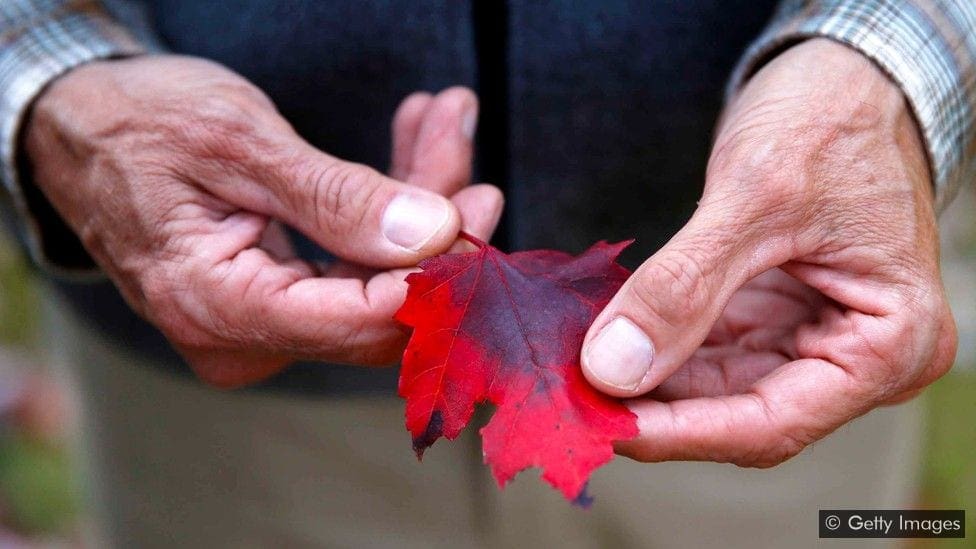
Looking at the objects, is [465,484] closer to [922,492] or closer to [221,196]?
[221,196]

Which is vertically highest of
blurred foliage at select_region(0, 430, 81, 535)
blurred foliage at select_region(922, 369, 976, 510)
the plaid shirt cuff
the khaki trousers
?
the plaid shirt cuff

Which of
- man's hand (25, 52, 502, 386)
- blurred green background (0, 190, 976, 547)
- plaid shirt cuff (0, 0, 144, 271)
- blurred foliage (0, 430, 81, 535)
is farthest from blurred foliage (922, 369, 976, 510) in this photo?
blurred foliage (0, 430, 81, 535)

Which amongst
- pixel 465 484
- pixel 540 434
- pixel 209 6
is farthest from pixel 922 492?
pixel 209 6

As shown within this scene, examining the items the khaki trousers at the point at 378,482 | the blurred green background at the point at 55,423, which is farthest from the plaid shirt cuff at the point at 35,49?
the blurred green background at the point at 55,423

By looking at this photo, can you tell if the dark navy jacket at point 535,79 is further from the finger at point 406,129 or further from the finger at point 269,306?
the finger at point 269,306

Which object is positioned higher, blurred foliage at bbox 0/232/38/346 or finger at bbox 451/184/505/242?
finger at bbox 451/184/505/242

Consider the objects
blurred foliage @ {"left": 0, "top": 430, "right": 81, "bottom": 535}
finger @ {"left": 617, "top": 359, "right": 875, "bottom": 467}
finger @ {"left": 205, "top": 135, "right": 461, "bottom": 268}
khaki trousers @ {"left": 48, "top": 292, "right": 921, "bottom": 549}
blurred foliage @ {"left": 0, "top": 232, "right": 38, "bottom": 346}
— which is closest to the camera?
finger @ {"left": 617, "top": 359, "right": 875, "bottom": 467}

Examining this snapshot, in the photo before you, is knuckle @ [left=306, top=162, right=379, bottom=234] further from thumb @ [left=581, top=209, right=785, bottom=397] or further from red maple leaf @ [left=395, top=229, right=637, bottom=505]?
thumb @ [left=581, top=209, right=785, bottom=397]

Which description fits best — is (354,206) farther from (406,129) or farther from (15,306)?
(15,306)
